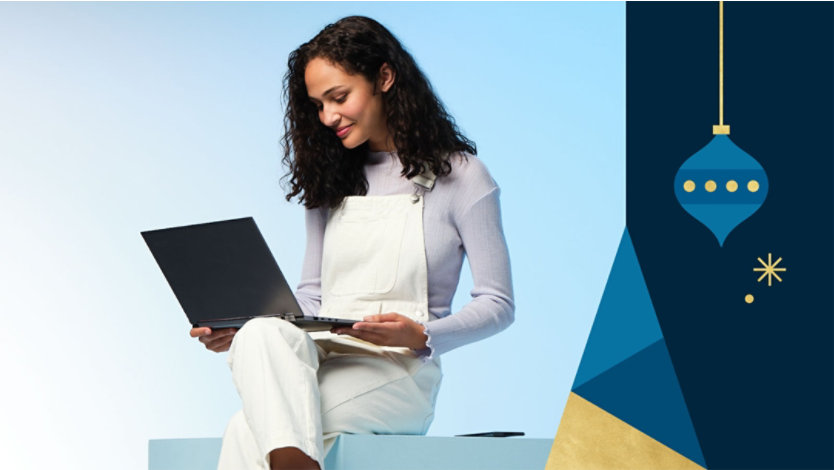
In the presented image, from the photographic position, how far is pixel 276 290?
7.15ft

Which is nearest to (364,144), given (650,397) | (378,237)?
(378,237)

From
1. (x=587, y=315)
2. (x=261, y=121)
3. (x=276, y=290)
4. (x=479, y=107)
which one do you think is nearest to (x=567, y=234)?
(x=587, y=315)

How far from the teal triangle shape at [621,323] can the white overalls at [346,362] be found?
1.08ft

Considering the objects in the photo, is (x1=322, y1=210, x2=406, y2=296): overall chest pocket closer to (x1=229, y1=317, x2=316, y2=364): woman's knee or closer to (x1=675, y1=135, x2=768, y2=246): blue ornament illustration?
(x1=229, y1=317, x2=316, y2=364): woman's knee

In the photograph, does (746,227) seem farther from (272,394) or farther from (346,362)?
(272,394)

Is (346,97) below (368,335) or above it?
above

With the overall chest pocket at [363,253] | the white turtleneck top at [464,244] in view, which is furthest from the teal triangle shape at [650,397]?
the overall chest pocket at [363,253]

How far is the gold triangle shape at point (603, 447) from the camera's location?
2.25 meters

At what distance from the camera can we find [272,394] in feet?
6.57

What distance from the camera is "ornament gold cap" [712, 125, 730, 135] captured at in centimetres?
231

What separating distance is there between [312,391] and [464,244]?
56 centimetres

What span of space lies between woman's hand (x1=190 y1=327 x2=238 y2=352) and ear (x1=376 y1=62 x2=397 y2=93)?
24.6 inches

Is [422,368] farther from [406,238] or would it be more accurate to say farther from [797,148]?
[797,148]

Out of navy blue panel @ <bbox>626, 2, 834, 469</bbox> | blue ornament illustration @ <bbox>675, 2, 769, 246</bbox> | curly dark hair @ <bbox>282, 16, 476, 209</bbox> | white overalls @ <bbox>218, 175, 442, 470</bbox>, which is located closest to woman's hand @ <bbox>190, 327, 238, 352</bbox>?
white overalls @ <bbox>218, 175, 442, 470</bbox>
